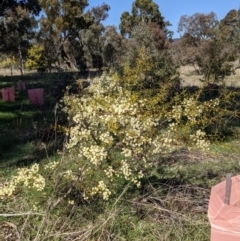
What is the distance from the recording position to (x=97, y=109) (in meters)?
3.31

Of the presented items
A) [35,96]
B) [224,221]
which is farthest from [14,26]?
[224,221]

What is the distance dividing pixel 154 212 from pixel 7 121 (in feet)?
18.5

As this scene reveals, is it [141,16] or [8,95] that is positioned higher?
[141,16]

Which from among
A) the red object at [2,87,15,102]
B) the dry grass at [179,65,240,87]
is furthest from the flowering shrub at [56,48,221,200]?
the dry grass at [179,65,240,87]

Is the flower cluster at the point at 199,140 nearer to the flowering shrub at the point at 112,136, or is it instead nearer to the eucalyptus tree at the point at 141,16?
the flowering shrub at the point at 112,136

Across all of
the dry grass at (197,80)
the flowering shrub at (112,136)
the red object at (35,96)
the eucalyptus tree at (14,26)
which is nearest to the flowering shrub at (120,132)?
the flowering shrub at (112,136)

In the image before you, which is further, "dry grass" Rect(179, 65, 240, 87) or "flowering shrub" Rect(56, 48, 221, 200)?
"dry grass" Rect(179, 65, 240, 87)

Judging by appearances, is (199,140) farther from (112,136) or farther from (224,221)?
(224,221)

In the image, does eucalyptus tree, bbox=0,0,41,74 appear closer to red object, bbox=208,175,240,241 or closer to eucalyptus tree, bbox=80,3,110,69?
eucalyptus tree, bbox=80,3,110,69

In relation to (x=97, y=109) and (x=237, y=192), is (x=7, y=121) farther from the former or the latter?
(x=237, y=192)

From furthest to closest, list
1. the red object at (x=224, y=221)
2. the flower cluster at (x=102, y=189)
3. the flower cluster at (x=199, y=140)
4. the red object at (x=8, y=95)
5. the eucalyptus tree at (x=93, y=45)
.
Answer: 1. the eucalyptus tree at (x=93, y=45)
2. the red object at (x=8, y=95)
3. the flower cluster at (x=199, y=140)
4. the flower cluster at (x=102, y=189)
5. the red object at (x=224, y=221)

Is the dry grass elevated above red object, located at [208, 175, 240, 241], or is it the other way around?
the dry grass

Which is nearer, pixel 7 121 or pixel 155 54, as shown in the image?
pixel 7 121

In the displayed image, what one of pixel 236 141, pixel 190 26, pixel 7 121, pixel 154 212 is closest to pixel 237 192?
pixel 154 212
